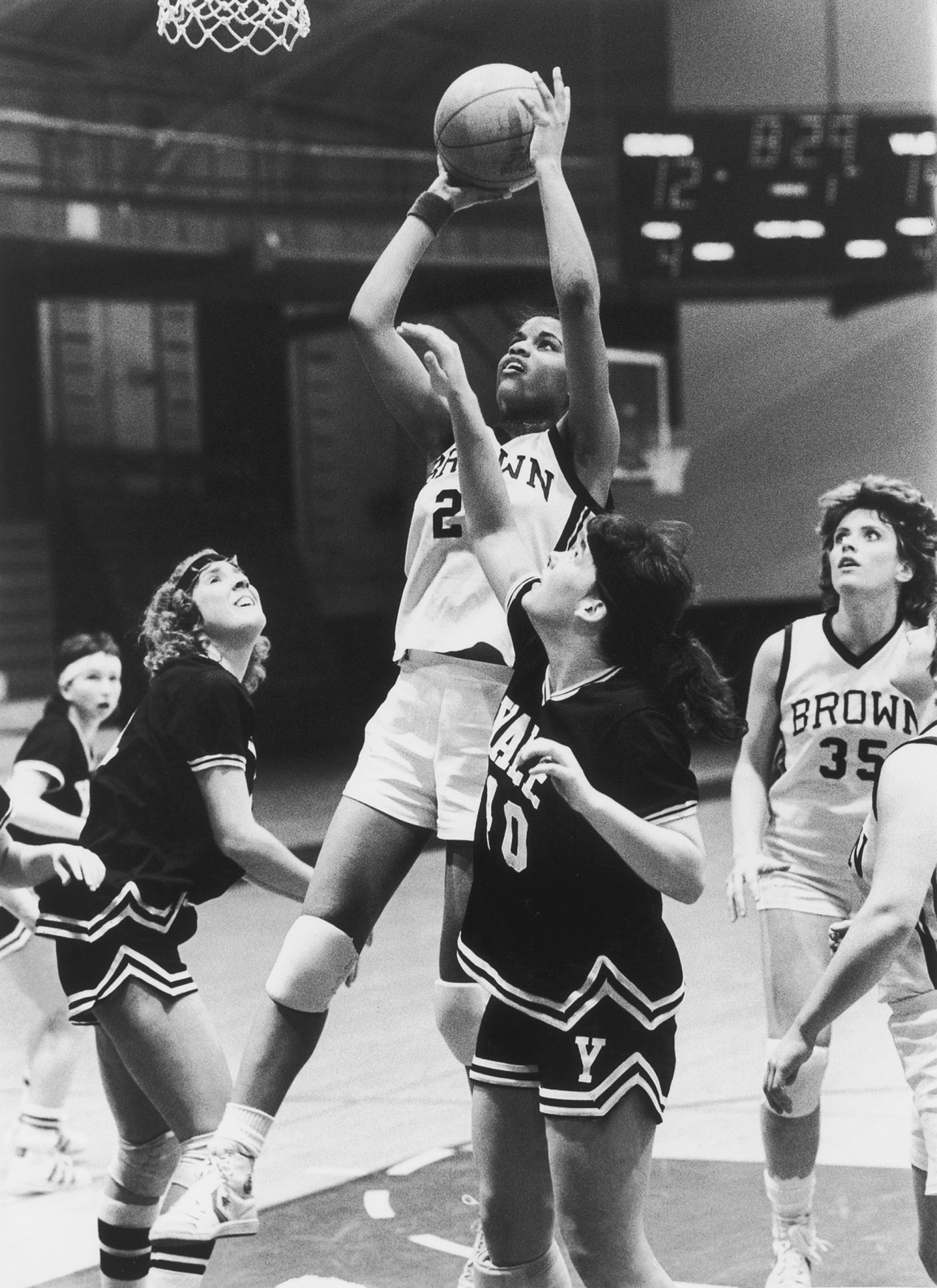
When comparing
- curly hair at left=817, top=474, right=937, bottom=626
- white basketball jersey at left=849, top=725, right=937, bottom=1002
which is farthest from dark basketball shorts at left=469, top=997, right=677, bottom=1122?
curly hair at left=817, top=474, right=937, bottom=626

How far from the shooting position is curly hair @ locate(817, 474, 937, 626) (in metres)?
4.10

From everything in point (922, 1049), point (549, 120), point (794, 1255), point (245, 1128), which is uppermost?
point (549, 120)

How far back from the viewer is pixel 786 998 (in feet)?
12.8

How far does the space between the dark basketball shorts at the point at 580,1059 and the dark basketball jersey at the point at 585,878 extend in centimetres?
2

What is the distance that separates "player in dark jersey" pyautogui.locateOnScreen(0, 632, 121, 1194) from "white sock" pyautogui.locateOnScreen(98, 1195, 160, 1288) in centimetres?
130

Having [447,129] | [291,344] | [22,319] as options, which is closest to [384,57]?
[291,344]

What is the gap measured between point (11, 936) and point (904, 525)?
291 centimetres

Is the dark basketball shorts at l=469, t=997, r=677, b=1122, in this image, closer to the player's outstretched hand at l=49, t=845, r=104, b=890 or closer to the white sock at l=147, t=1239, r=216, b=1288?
the white sock at l=147, t=1239, r=216, b=1288

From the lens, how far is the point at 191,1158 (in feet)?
11.0

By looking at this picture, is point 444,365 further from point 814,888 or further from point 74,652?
point 74,652

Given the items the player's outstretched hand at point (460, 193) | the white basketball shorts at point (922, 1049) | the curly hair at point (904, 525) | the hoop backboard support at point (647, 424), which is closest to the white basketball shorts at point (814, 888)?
the curly hair at point (904, 525)

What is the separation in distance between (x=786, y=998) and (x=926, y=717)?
1.20m

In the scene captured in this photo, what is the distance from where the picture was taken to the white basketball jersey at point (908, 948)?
3.07m

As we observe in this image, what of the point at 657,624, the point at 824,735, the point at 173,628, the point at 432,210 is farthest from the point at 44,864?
the point at 824,735
